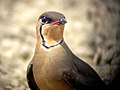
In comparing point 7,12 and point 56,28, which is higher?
point 56,28

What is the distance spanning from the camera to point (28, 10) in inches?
435

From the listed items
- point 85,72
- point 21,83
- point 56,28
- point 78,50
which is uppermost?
point 56,28

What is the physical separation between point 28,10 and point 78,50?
1961 millimetres

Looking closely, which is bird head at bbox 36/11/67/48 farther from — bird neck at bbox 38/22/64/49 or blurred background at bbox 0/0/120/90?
blurred background at bbox 0/0/120/90

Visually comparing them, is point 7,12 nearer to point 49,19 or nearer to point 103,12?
point 103,12

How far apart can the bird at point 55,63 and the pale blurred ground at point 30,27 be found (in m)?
2.86

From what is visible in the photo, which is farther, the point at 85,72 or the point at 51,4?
the point at 51,4

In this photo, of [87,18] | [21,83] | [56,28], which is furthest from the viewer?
[87,18]

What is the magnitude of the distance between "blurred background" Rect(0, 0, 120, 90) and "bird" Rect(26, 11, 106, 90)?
249 centimetres

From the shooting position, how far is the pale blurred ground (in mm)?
9594

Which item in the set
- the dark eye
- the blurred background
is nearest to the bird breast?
the dark eye

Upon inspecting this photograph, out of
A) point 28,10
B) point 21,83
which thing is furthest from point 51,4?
point 21,83

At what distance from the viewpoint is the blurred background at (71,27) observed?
939cm

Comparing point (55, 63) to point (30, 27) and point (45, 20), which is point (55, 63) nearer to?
point (45, 20)
